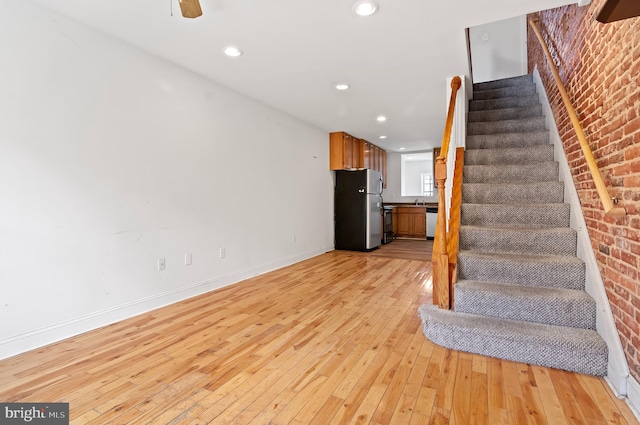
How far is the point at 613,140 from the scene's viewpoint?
1.64m

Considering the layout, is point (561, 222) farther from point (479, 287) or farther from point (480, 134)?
point (480, 134)

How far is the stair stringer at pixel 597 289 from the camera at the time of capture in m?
1.47

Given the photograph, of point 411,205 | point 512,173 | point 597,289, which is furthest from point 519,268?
point 411,205

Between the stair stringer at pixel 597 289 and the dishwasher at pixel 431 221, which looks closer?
the stair stringer at pixel 597 289

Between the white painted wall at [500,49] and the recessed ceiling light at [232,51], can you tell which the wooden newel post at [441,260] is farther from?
the white painted wall at [500,49]

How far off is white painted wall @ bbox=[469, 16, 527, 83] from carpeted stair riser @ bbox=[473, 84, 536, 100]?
1508 mm

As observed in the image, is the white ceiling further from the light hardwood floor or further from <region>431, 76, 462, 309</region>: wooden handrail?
the light hardwood floor

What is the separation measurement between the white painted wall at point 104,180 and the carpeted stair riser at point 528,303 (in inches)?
96.3

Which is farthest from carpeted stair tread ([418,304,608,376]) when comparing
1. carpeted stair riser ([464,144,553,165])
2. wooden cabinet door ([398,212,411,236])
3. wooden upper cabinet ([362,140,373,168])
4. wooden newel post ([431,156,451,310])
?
wooden cabinet door ([398,212,411,236])

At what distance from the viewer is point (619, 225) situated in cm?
158

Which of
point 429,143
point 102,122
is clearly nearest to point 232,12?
point 102,122

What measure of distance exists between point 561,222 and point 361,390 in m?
2.09

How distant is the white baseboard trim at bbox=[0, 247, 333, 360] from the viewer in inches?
75.9

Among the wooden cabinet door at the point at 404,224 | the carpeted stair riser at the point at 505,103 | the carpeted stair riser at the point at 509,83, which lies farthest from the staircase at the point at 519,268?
the wooden cabinet door at the point at 404,224
